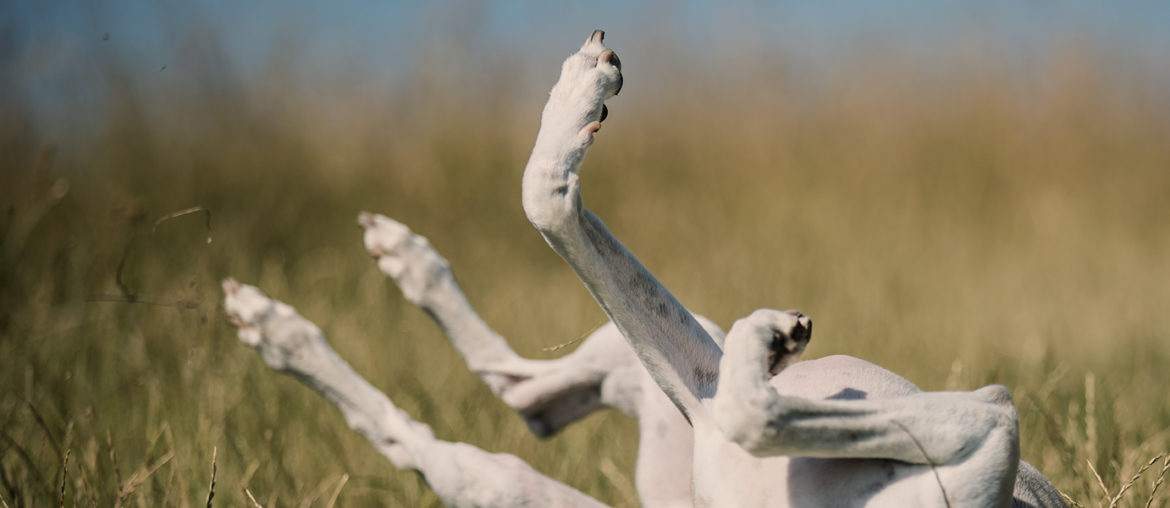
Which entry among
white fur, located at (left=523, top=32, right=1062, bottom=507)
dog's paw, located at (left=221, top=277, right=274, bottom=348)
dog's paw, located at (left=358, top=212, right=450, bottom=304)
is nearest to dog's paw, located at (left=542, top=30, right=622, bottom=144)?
white fur, located at (left=523, top=32, right=1062, bottom=507)

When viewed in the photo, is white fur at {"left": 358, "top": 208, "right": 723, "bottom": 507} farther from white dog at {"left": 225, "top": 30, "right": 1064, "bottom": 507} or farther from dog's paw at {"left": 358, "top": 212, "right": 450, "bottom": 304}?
white dog at {"left": 225, "top": 30, "right": 1064, "bottom": 507}

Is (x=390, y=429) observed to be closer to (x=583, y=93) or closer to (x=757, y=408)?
(x=583, y=93)

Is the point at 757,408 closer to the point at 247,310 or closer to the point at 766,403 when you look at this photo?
the point at 766,403

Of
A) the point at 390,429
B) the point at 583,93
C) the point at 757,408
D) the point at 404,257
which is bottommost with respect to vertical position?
the point at 390,429

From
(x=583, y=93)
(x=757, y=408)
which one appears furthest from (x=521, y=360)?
(x=757, y=408)

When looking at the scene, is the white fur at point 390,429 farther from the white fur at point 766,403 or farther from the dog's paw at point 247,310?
the white fur at point 766,403

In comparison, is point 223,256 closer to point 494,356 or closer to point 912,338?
point 494,356

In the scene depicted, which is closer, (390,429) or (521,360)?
(390,429)

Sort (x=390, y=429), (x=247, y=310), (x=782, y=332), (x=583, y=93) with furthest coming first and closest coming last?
(x=247, y=310) < (x=390, y=429) < (x=583, y=93) < (x=782, y=332)

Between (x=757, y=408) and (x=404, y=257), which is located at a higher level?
(x=757, y=408)

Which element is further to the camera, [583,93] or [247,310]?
[247,310]

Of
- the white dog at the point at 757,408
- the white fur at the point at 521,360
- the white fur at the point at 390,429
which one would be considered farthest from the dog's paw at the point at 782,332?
the white fur at the point at 521,360

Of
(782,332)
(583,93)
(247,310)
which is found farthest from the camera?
(247,310)

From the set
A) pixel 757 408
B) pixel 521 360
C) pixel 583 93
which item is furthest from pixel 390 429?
pixel 757 408
